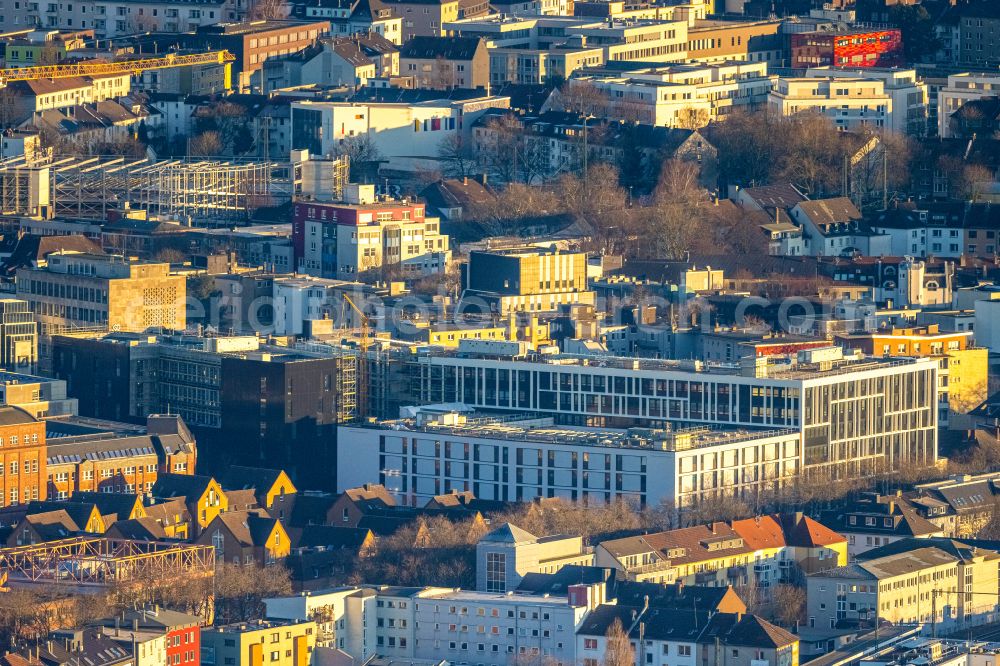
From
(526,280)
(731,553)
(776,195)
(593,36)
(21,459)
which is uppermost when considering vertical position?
(593,36)

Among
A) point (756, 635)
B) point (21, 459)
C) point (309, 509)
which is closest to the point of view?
point (756, 635)

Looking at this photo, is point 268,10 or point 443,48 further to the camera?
point 268,10

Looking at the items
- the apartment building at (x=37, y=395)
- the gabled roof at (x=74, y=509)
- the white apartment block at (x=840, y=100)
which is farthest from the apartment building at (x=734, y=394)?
the white apartment block at (x=840, y=100)

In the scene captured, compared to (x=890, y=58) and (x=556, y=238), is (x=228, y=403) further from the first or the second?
(x=890, y=58)

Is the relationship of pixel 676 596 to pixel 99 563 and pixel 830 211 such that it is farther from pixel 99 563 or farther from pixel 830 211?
pixel 830 211

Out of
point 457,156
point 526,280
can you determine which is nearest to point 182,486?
point 526,280

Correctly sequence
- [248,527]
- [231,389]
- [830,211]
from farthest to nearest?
[830,211] → [231,389] → [248,527]

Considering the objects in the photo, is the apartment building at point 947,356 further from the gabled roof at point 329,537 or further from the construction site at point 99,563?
the construction site at point 99,563
